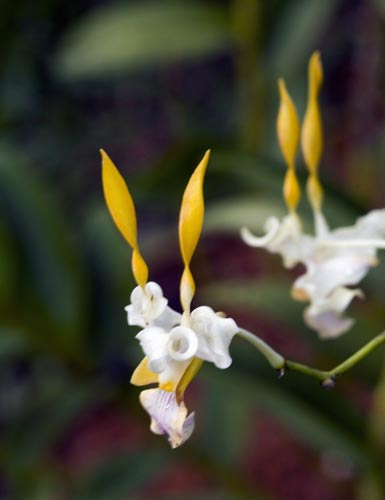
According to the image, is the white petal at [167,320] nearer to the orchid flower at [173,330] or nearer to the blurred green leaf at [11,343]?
the orchid flower at [173,330]

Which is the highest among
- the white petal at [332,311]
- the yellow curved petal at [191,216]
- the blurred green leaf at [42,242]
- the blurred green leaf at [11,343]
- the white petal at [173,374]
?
the yellow curved petal at [191,216]

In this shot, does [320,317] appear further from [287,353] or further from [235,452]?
[287,353]

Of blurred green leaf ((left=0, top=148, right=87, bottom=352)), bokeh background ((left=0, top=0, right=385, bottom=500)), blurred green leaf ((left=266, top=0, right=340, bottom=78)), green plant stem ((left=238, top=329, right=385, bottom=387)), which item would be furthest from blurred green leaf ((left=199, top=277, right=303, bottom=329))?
green plant stem ((left=238, top=329, right=385, bottom=387))

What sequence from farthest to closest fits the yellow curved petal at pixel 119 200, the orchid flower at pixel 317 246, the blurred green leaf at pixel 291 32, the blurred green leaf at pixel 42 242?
1. the blurred green leaf at pixel 291 32
2. the blurred green leaf at pixel 42 242
3. the orchid flower at pixel 317 246
4. the yellow curved petal at pixel 119 200

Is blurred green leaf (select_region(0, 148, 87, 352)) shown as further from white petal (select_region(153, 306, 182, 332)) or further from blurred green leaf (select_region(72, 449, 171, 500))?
white petal (select_region(153, 306, 182, 332))

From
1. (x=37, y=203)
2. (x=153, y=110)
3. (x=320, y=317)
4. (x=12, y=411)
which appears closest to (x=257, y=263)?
(x=153, y=110)

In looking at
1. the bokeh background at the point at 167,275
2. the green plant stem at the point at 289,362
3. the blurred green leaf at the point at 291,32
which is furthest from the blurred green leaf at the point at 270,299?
the green plant stem at the point at 289,362
